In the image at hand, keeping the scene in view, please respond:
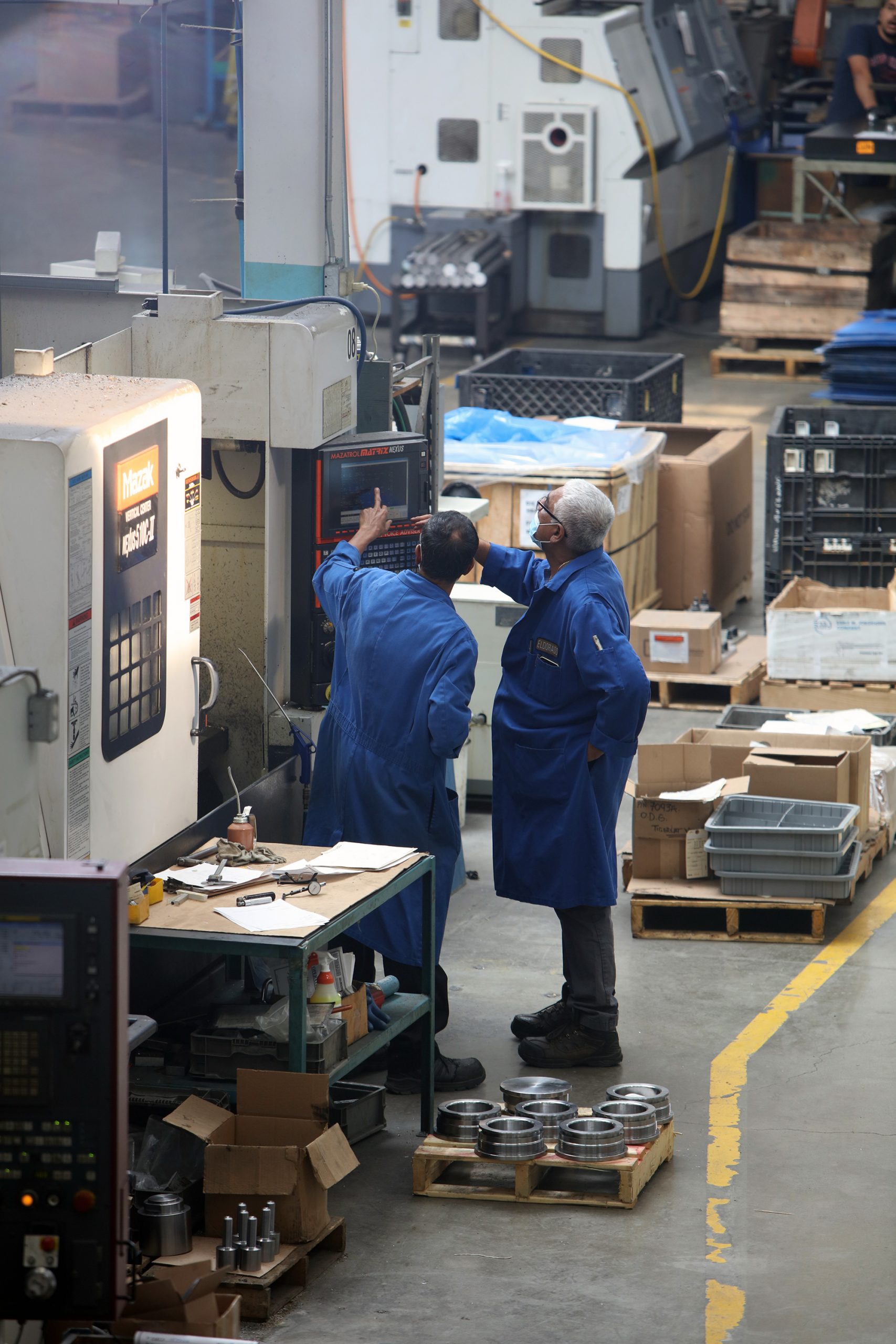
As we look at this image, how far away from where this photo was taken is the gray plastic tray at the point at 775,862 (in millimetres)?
6922

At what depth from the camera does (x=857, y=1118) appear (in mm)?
5516

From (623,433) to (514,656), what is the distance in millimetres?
4831

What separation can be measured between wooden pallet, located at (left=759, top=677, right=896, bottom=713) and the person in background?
1034 cm

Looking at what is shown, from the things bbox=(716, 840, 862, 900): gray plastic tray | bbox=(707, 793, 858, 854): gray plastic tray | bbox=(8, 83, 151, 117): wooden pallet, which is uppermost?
bbox=(8, 83, 151, 117): wooden pallet

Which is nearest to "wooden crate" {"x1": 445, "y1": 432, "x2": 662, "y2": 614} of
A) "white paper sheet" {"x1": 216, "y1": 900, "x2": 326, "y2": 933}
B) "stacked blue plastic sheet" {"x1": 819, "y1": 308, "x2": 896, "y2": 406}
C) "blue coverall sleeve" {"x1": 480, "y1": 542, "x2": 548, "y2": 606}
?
"stacked blue plastic sheet" {"x1": 819, "y1": 308, "x2": 896, "y2": 406}

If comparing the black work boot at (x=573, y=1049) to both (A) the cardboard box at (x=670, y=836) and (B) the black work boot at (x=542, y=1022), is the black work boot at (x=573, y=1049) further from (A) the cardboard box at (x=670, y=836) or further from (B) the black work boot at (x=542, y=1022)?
(A) the cardboard box at (x=670, y=836)

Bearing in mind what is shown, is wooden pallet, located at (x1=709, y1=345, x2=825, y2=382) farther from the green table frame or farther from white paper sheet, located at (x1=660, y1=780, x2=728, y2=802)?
the green table frame

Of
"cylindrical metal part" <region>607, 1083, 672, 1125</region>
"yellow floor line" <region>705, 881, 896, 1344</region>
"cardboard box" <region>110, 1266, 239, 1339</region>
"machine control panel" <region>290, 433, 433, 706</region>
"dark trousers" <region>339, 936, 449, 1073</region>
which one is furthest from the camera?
"machine control panel" <region>290, 433, 433, 706</region>

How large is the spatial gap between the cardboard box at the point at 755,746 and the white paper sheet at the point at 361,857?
7.13ft

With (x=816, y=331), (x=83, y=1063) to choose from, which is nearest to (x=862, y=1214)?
(x=83, y=1063)

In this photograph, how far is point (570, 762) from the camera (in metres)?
5.83

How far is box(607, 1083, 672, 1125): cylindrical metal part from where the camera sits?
207 inches

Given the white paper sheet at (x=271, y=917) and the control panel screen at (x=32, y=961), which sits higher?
the control panel screen at (x=32, y=961)

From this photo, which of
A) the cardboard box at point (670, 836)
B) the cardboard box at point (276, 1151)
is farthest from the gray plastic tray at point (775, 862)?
the cardboard box at point (276, 1151)
